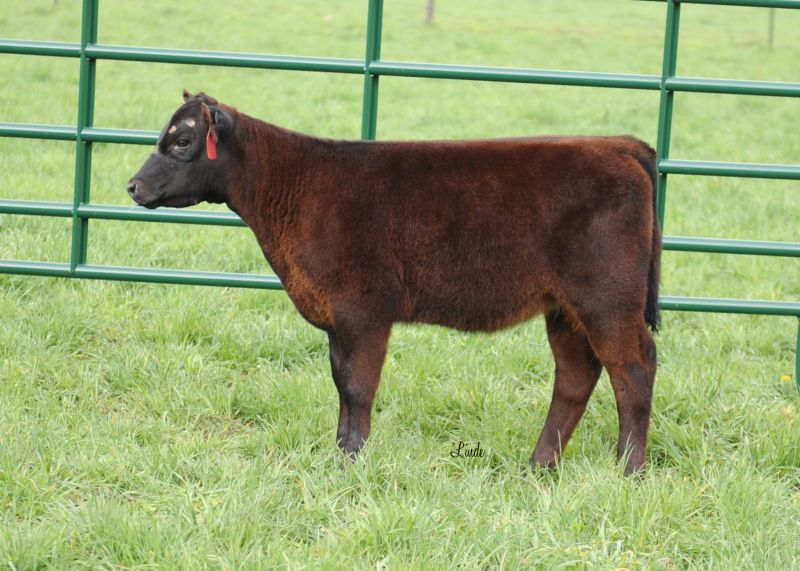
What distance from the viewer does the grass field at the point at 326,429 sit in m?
3.46

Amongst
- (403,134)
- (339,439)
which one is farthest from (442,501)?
(403,134)

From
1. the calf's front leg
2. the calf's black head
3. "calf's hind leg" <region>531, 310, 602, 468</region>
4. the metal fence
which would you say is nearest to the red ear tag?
the calf's black head

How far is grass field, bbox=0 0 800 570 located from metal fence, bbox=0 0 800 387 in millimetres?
287

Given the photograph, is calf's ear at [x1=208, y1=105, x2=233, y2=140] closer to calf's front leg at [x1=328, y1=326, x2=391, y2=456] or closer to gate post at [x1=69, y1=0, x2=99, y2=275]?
calf's front leg at [x1=328, y1=326, x2=391, y2=456]

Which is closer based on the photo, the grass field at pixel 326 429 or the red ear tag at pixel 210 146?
the grass field at pixel 326 429

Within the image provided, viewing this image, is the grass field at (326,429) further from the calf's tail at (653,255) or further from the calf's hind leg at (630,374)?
the calf's tail at (653,255)

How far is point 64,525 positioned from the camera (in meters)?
3.46

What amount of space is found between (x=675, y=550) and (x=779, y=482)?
77 centimetres

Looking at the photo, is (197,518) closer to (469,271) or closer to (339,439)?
(339,439)

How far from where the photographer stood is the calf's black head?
425cm

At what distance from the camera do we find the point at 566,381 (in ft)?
14.8

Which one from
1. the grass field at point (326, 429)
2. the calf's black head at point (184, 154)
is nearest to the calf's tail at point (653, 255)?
the grass field at point (326, 429)

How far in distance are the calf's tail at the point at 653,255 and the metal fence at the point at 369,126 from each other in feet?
2.39

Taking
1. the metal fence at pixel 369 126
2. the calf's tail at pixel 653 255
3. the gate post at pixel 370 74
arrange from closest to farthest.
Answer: the calf's tail at pixel 653 255 < the metal fence at pixel 369 126 < the gate post at pixel 370 74
